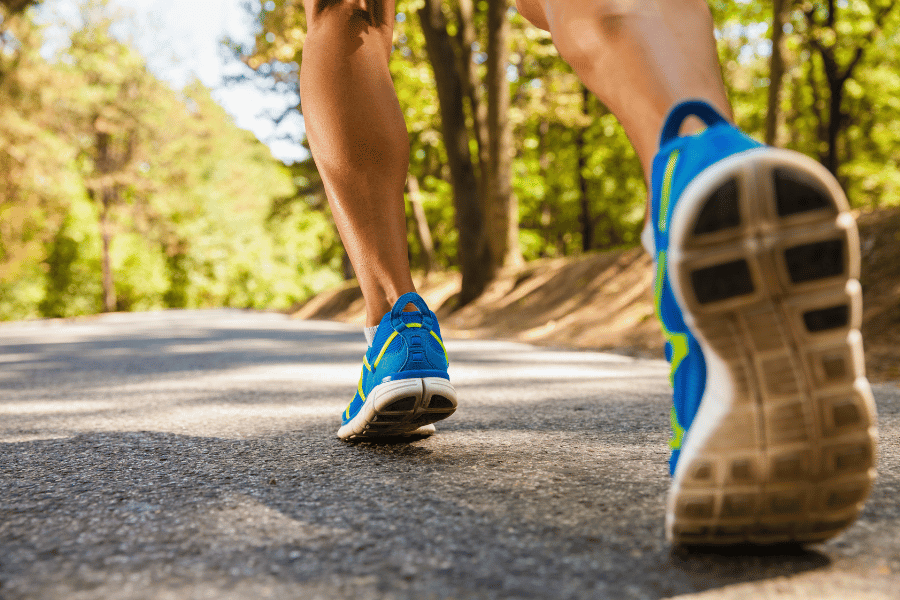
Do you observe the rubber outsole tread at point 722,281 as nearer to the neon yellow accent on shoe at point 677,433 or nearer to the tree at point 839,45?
the neon yellow accent on shoe at point 677,433

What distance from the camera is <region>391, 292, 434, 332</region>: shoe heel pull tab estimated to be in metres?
1.57

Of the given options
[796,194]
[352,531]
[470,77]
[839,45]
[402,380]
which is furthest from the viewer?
[839,45]

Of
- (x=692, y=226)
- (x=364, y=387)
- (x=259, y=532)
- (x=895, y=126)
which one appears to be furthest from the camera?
(x=895, y=126)

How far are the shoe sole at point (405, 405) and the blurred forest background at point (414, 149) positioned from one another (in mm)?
6153

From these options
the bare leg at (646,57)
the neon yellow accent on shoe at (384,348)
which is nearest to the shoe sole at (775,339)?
the bare leg at (646,57)

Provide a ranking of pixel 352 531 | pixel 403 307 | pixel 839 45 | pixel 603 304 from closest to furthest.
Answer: pixel 352 531
pixel 403 307
pixel 603 304
pixel 839 45

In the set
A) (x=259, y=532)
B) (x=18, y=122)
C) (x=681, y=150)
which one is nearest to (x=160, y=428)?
(x=259, y=532)

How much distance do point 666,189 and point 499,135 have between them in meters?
9.99

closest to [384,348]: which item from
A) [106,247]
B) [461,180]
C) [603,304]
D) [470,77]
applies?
[603,304]

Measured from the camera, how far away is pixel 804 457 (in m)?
0.78

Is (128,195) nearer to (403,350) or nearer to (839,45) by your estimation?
(839,45)

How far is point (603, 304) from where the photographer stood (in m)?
7.76

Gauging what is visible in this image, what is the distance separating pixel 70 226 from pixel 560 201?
2540 cm

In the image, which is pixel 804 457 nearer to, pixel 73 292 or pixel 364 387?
pixel 364 387
